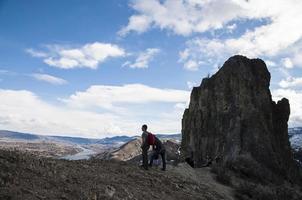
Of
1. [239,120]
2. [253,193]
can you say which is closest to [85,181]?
[253,193]

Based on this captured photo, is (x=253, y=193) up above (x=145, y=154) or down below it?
below

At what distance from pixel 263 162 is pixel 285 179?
2.43 meters

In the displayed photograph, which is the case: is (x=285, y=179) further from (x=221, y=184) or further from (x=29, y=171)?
(x=29, y=171)

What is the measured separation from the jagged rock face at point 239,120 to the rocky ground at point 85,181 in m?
14.2

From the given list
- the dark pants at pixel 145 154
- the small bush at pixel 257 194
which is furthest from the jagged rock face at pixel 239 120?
the dark pants at pixel 145 154

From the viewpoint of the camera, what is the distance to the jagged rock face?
3588 cm

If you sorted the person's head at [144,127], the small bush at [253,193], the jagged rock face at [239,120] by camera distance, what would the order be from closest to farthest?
the person's head at [144,127], the small bush at [253,193], the jagged rock face at [239,120]

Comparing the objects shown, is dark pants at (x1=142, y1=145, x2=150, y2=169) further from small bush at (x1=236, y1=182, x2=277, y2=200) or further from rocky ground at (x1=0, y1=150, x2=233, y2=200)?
small bush at (x1=236, y1=182, x2=277, y2=200)

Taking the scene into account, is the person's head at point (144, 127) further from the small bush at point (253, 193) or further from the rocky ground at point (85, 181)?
Answer: the small bush at point (253, 193)

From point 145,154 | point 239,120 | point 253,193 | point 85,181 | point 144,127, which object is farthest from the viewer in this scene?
point 239,120

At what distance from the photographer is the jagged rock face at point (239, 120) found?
118 ft

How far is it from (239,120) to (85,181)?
24.2 m

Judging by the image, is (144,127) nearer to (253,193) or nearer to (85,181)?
(85,181)

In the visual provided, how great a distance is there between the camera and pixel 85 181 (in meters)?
A: 15.9
